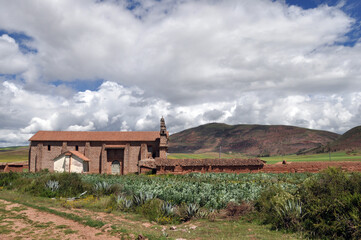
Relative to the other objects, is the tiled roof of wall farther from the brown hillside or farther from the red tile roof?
the brown hillside

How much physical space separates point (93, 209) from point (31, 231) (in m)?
3.89

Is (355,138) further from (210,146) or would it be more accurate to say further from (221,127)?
(221,127)

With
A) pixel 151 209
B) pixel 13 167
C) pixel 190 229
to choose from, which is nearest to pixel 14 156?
pixel 13 167

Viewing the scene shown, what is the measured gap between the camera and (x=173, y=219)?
10180 millimetres

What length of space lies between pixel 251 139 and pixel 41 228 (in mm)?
148731

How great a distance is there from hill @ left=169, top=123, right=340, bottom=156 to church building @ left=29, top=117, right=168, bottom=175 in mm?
92316


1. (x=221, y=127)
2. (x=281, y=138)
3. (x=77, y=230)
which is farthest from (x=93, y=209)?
(x=221, y=127)

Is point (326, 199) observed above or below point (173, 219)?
above

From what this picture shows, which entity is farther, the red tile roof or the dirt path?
the red tile roof

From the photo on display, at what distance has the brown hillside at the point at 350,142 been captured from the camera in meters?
85.3

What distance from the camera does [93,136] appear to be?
42.0 meters

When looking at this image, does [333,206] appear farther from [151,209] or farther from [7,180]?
[7,180]

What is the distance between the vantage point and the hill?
12706 cm

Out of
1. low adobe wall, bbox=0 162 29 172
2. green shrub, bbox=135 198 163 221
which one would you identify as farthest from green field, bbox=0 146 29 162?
green shrub, bbox=135 198 163 221
